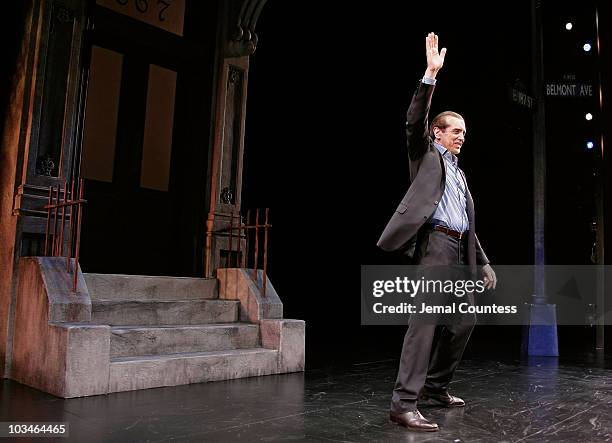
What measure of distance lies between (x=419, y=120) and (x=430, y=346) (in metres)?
1.30

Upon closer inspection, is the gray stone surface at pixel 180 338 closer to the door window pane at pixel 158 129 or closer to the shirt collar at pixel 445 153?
the door window pane at pixel 158 129

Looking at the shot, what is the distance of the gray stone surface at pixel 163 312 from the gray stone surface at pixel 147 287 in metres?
0.29

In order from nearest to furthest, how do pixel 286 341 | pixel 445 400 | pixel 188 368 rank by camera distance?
pixel 445 400, pixel 188 368, pixel 286 341

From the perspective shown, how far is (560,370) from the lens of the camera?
5984 mm

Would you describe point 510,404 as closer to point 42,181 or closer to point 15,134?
point 42,181

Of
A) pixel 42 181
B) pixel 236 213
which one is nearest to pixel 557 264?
pixel 236 213

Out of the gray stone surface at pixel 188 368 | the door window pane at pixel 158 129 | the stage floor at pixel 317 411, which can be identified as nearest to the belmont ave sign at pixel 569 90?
the stage floor at pixel 317 411

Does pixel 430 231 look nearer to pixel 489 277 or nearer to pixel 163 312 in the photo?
pixel 489 277

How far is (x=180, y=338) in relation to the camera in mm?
5082

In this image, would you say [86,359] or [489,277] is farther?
[86,359]

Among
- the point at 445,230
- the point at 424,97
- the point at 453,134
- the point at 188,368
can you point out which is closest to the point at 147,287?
the point at 188,368

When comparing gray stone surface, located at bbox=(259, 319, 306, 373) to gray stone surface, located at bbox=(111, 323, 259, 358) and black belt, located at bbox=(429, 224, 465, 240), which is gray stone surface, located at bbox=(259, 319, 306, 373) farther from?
black belt, located at bbox=(429, 224, 465, 240)

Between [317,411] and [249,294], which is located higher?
[249,294]

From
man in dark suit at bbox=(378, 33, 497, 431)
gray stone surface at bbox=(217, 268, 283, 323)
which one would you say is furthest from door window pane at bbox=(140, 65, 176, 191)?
man in dark suit at bbox=(378, 33, 497, 431)
